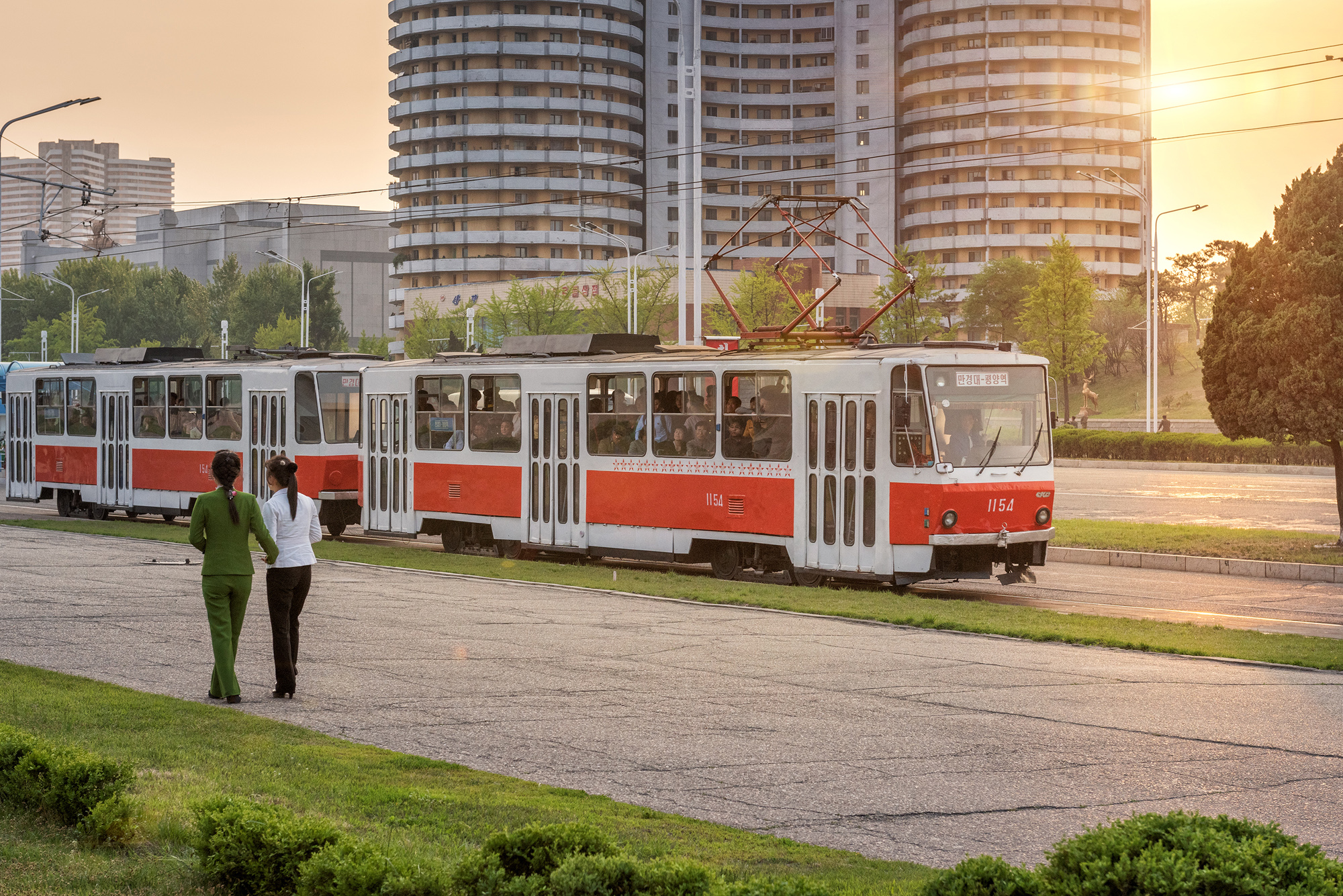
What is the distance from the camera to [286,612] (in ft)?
34.5

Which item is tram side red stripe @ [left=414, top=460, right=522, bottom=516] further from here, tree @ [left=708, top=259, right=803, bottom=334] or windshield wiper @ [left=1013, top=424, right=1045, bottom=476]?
tree @ [left=708, top=259, right=803, bottom=334]

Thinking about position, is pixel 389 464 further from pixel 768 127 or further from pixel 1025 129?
pixel 768 127

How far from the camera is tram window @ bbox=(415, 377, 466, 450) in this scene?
79.9 feet

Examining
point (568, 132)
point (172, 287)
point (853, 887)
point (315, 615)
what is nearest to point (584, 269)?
point (568, 132)

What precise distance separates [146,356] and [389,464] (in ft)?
30.6

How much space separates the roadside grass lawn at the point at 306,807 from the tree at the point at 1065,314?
5654cm

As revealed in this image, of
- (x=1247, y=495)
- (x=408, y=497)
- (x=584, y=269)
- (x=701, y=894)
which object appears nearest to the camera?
(x=701, y=894)

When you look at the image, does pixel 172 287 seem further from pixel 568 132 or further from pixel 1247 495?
pixel 1247 495

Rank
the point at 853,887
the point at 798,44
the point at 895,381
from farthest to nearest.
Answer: the point at 798,44, the point at 895,381, the point at 853,887

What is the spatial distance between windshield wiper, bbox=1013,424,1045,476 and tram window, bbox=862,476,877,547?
1.77 metres

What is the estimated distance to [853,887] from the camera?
565 cm

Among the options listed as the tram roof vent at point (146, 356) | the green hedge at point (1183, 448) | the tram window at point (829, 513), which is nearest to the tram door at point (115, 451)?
the tram roof vent at point (146, 356)

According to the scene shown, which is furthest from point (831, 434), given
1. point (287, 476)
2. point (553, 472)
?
point (287, 476)

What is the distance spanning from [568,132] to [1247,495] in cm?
9292
